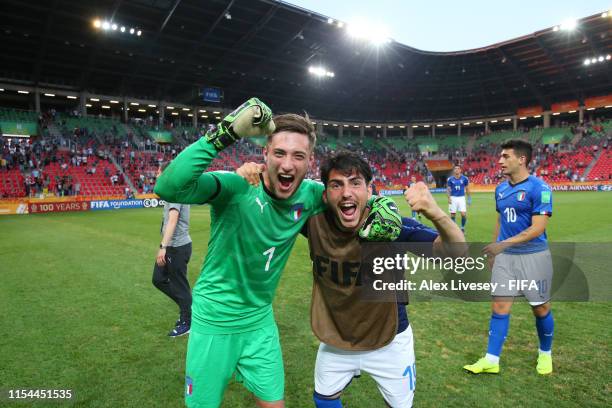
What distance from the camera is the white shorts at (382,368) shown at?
2.41m

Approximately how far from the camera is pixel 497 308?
156 inches

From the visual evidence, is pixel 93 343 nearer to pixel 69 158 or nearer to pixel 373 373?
pixel 373 373

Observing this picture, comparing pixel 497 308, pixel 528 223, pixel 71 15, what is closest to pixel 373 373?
pixel 497 308

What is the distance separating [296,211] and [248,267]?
488 mm

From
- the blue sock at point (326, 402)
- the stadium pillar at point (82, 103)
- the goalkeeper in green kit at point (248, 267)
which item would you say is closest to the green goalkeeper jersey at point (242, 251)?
the goalkeeper in green kit at point (248, 267)

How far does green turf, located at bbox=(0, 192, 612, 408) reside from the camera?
3.62 m

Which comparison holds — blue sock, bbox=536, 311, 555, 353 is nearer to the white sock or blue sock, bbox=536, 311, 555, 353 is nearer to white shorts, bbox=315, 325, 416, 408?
the white sock

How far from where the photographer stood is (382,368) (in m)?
2.43

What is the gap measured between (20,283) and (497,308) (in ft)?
30.4

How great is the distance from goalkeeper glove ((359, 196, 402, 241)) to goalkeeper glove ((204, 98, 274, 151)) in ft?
2.67

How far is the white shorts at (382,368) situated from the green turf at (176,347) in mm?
1243

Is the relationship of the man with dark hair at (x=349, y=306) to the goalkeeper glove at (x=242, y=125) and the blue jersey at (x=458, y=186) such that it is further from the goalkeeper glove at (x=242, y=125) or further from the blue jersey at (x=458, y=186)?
the blue jersey at (x=458, y=186)

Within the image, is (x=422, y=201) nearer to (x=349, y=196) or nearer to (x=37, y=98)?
(x=349, y=196)

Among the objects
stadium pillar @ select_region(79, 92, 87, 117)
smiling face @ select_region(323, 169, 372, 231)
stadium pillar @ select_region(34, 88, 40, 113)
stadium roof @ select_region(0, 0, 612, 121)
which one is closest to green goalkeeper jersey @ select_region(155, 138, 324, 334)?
smiling face @ select_region(323, 169, 372, 231)
